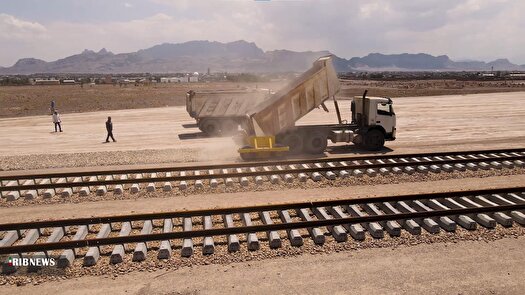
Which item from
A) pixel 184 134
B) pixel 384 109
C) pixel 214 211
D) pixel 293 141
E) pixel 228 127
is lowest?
pixel 214 211

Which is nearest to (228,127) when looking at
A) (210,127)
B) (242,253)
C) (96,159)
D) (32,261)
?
(210,127)

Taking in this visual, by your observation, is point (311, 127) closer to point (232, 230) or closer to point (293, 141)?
point (293, 141)

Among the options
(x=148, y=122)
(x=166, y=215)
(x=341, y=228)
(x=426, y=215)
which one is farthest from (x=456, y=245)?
(x=148, y=122)

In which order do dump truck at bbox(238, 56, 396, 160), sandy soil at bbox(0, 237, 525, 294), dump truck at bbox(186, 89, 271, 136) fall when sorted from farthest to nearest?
dump truck at bbox(186, 89, 271, 136) < dump truck at bbox(238, 56, 396, 160) < sandy soil at bbox(0, 237, 525, 294)

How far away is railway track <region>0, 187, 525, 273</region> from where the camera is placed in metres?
8.12

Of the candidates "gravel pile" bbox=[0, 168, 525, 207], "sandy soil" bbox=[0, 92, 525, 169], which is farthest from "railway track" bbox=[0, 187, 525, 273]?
"sandy soil" bbox=[0, 92, 525, 169]

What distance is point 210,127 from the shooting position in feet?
80.4

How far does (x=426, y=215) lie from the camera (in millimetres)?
9297

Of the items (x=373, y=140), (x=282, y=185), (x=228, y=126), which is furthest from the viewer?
(x=228, y=126)

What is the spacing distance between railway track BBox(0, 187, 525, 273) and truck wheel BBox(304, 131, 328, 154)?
7632mm

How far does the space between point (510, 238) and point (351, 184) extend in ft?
16.7

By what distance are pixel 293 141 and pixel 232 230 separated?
32.3ft

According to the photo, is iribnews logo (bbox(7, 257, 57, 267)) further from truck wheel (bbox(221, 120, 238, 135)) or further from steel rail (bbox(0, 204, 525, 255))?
truck wheel (bbox(221, 120, 238, 135))

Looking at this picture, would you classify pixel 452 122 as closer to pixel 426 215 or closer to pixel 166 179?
pixel 426 215
